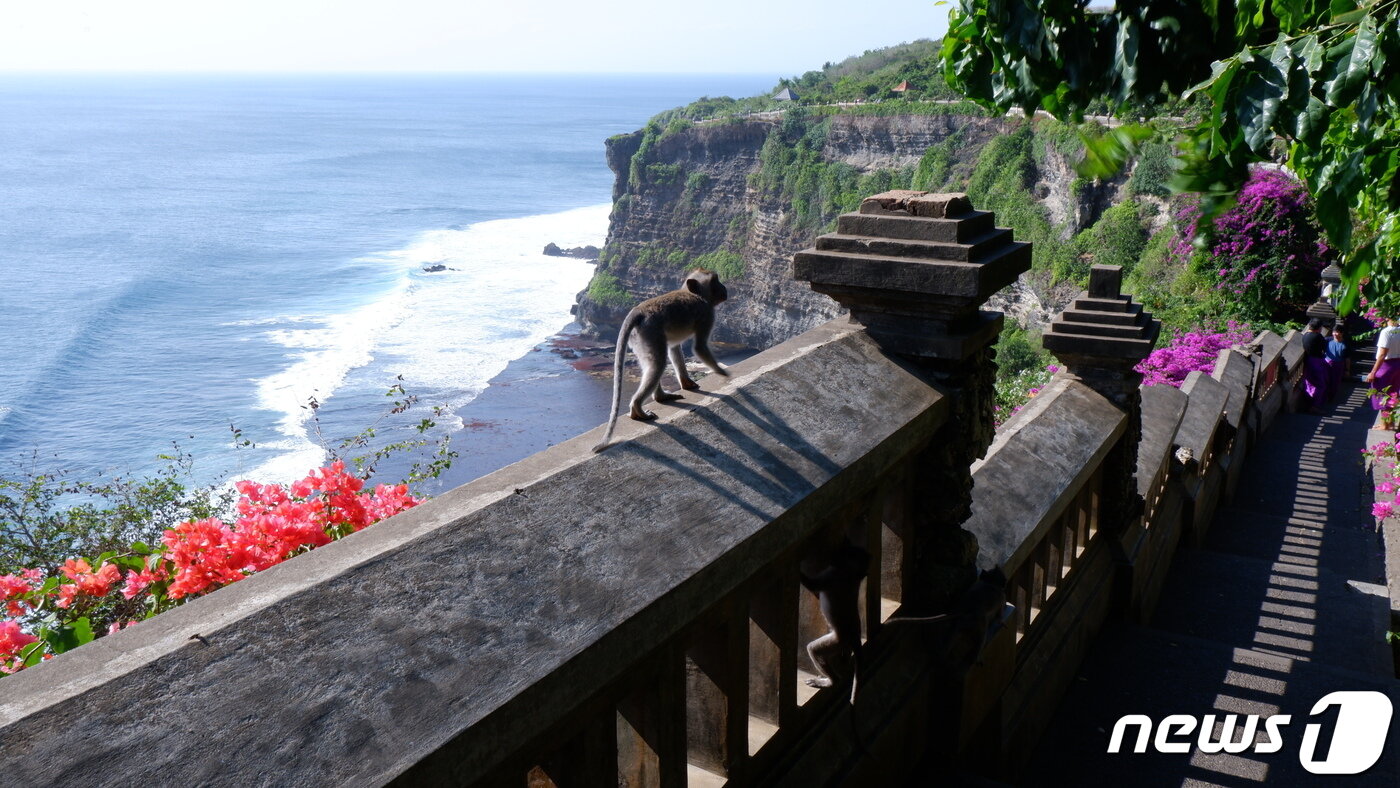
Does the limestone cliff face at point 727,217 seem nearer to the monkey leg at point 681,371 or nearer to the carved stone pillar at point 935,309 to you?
the carved stone pillar at point 935,309

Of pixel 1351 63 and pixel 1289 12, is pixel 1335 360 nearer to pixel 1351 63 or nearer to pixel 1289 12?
pixel 1289 12

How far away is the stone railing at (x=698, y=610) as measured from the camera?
1593 millimetres

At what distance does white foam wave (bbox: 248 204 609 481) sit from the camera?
187 feet

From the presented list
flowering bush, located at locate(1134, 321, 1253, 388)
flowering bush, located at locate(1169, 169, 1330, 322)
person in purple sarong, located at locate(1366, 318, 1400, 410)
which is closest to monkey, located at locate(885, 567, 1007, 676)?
person in purple sarong, located at locate(1366, 318, 1400, 410)

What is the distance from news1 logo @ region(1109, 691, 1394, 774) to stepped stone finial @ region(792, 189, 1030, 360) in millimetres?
2219

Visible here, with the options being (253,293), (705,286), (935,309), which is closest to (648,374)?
(705,286)

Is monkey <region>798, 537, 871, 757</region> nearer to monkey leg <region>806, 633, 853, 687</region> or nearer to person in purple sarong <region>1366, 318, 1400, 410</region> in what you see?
monkey leg <region>806, 633, 853, 687</region>

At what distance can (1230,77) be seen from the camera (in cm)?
233

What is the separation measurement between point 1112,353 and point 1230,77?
383 cm

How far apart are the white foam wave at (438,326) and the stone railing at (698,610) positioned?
38856mm

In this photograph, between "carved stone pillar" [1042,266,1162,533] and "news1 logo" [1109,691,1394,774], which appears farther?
"carved stone pillar" [1042,266,1162,533]

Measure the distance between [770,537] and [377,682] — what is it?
1.10 metres

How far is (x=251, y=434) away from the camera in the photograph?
1921 inches

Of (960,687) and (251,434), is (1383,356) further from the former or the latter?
(251,434)
